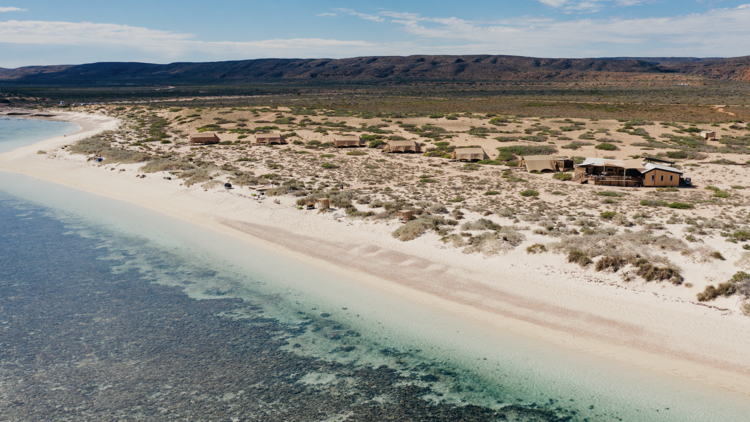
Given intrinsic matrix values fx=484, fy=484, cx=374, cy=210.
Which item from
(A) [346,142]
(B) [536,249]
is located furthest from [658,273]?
(A) [346,142]

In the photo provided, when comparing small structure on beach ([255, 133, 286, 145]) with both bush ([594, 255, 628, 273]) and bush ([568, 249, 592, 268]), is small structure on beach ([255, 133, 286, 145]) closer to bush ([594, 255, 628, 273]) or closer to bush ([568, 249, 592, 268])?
bush ([568, 249, 592, 268])

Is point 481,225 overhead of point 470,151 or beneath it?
beneath

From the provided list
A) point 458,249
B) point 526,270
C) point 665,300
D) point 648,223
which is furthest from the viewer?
point 648,223

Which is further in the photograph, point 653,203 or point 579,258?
point 653,203

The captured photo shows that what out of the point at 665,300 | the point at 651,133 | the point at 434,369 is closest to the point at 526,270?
the point at 665,300

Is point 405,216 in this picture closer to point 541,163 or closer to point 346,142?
point 541,163

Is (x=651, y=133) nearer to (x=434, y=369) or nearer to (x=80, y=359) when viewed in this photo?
(x=434, y=369)
